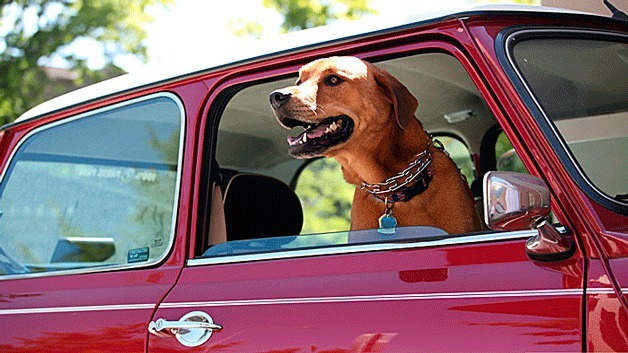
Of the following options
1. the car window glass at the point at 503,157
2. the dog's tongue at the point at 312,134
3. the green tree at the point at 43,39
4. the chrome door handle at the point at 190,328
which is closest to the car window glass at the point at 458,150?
the car window glass at the point at 503,157

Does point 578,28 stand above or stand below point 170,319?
above

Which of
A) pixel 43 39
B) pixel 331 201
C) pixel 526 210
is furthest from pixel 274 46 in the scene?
pixel 43 39

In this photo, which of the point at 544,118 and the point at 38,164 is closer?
the point at 544,118

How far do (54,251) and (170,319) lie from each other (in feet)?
5.43

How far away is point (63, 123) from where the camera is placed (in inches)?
156

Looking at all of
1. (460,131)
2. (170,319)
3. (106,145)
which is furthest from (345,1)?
(170,319)

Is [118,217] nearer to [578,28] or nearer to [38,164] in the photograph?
[38,164]

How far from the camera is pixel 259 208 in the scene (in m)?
4.10

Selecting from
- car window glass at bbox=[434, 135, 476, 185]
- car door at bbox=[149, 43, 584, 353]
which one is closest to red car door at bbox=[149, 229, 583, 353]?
car door at bbox=[149, 43, 584, 353]

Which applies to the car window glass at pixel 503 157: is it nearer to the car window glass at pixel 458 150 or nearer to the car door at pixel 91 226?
the car window glass at pixel 458 150

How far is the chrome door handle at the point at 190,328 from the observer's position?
2793mm

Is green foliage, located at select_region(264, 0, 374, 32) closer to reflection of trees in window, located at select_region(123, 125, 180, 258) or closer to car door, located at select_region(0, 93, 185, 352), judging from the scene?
car door, located at select_region(0, 93, 185, 352)

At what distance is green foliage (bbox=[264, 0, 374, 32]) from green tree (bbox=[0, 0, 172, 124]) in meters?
3.86

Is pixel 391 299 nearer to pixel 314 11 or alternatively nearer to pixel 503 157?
pixel 503 157
